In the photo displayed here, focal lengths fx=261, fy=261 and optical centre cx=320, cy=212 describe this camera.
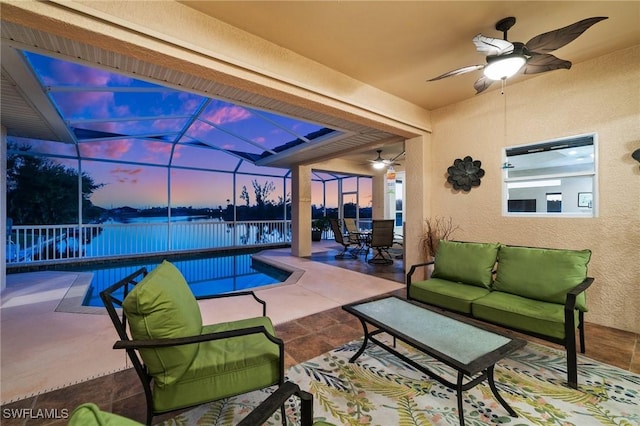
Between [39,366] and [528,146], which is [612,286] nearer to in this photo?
[528,146]

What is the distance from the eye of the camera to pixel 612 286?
2.78m

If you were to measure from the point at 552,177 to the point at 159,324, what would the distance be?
4291mm

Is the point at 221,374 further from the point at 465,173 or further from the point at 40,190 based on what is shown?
the point at 40,190

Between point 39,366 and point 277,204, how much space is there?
322 inches

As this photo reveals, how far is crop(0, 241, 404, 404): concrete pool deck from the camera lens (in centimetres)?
201

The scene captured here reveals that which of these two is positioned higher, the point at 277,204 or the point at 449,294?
the point at 277,204

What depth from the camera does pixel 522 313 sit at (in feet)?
7.08

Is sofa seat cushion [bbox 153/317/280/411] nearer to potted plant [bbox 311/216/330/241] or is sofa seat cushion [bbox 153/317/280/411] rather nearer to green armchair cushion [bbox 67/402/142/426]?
green armchair cushion [bbox 67/402/142/426]

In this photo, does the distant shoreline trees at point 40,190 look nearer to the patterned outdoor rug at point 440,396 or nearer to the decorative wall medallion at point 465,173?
the patterned outdoor rug at point 440,396

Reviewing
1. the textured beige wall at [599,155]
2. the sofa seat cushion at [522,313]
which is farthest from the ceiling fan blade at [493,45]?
the sofa seat cushion at [522,313]

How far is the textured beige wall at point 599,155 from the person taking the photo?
8.77 ft

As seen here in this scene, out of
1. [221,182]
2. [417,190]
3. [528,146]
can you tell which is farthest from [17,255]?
[528,146]

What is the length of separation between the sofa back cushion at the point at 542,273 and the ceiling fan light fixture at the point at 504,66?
1704 mm

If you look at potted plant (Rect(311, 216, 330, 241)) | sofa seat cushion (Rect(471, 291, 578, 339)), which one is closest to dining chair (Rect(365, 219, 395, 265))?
potted plant (Rect(311, 216, 330, 241))
